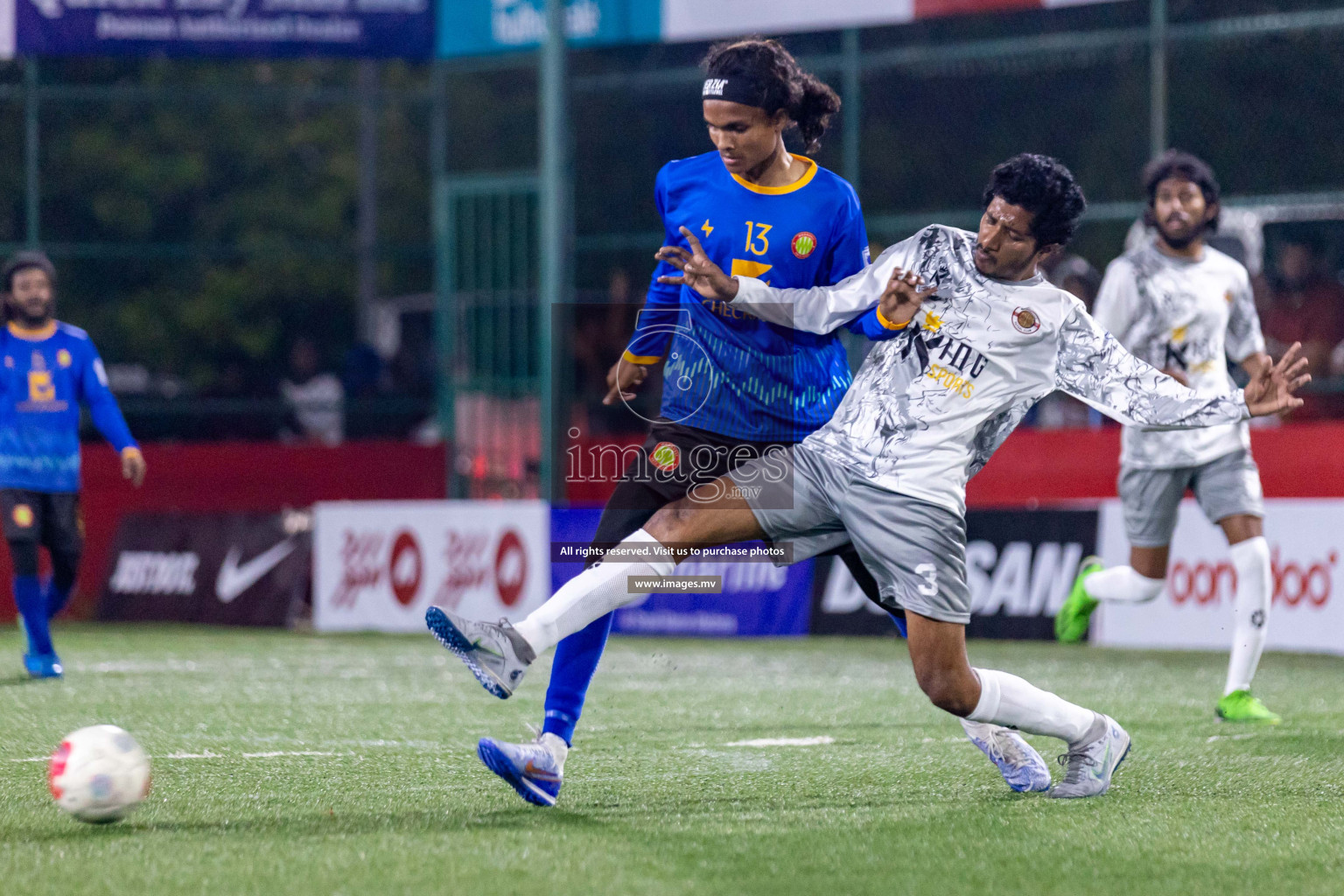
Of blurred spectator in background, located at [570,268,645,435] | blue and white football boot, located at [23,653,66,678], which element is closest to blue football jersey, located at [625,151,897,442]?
blue and white football boot, located at [23,653,66,678]

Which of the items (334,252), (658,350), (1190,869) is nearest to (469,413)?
(334,252)

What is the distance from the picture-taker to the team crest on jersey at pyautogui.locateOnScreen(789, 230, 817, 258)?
18.4 ft

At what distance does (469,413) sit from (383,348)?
26.0 ft

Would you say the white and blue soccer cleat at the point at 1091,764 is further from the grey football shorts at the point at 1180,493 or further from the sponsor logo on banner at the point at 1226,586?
the sponsor logo on banner at the point at 1226,586

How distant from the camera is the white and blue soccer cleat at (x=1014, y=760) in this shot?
5699mm

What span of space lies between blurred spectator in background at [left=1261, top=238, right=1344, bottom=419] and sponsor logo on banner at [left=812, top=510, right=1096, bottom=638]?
2.36 meters

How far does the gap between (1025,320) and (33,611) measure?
6.28 meters

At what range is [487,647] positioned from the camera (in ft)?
16.3

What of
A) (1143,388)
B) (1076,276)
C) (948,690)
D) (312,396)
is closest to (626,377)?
(948,690)

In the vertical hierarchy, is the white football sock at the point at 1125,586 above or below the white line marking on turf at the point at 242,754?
above

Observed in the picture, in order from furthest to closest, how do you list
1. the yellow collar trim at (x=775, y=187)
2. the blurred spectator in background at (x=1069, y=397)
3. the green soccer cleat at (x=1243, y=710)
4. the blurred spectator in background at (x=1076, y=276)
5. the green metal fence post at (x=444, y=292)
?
the green metal fence post at (x=444, y=292), the blurred spectator in background at (x=1069, y=397), the blurred spectator in background at (x=1076, y=276), the green soccer cleat at (x=1243, y=710), the yellow collar trim at (x=775, y=187)

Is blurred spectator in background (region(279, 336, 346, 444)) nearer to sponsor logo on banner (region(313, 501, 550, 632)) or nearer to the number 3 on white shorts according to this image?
sponsor logo on banner (region(313, 501, 550, 632))

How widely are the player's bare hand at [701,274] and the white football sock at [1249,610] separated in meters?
3.30

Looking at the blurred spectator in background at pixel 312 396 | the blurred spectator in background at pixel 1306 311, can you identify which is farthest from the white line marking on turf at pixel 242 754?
the blurred spectator in background at pixel 312 396
